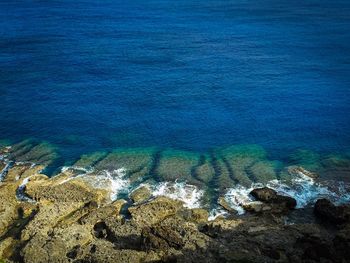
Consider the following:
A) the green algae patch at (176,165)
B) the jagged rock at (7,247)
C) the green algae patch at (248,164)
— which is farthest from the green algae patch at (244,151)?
the jagged rock at (7,247)

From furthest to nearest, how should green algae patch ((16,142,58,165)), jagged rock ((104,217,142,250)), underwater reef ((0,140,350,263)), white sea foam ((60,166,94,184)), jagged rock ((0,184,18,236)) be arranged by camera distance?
1. green algae patch ((16,142,58,165))
2. white sea foam ((60,166,94,184))
3. jagged rock ((0,184,18,236))
4. jagged rock ((104,217,142,250))
5. underwater reef ((0,140,350,263))

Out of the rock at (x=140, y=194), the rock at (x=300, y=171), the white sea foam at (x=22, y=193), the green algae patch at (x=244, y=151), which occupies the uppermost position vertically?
the white sea foam at (x=22, y=193)

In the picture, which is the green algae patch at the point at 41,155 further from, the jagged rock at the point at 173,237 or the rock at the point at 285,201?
the rock at the point at 285,201

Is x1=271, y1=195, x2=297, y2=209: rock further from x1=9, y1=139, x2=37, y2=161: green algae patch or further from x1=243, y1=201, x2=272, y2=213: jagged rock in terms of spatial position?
x1=9, y1=139, x2=37, y2=161: green algae patch

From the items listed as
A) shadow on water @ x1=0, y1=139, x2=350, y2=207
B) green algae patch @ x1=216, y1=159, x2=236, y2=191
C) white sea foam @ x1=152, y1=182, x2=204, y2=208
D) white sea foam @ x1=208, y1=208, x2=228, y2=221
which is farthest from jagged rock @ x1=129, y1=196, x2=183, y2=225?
green algae patch @ x1=216, y1=159, x2=236, y2=191

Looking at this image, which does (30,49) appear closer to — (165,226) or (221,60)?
(221,60)

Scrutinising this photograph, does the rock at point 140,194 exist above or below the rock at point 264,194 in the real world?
below

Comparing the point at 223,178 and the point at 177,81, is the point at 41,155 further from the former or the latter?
the point at 177,81
